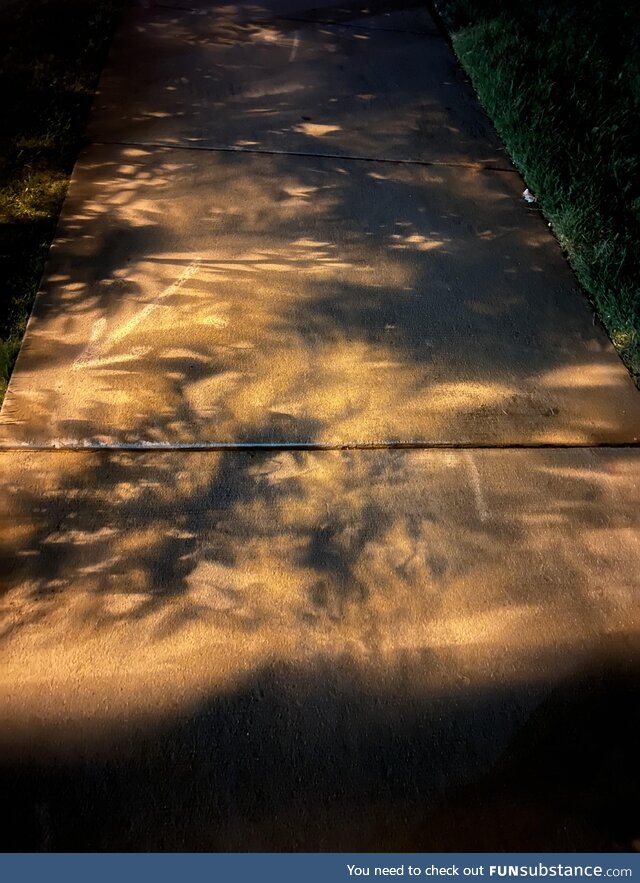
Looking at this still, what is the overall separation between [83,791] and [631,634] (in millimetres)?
2205

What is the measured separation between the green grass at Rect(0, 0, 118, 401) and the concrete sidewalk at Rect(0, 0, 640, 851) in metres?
0.15

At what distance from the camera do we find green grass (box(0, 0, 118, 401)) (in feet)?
10.4

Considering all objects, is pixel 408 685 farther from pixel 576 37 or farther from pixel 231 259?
pixel 576 37

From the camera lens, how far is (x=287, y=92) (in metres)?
4.65

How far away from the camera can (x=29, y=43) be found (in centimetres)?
471

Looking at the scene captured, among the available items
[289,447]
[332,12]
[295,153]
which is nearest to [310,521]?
[289,447]

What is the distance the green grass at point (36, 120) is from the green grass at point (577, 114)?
11.1 feet

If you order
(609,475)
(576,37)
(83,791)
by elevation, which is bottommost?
(83,791)

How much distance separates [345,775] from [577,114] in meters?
5.13

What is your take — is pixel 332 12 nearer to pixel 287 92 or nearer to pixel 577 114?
pixel 287 92

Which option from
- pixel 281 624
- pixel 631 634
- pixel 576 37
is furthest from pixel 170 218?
pixel 576 37

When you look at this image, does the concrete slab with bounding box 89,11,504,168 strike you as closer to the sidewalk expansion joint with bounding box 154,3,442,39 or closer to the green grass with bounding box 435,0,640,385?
the sidewalk expansion joint with bounding box 154,3,442,39

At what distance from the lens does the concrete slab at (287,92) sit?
13.9ft

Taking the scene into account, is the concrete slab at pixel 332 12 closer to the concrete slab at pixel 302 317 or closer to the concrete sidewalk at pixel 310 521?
the concrete sidewalk at pixel 310 521
